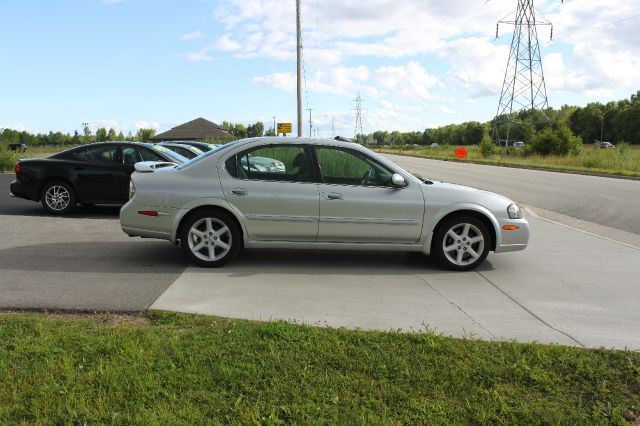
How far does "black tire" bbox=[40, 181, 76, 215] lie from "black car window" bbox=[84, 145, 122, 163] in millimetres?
673

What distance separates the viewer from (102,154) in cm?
1091

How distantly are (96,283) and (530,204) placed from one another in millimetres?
12357

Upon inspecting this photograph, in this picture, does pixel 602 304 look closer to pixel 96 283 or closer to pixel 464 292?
pixel 464 292

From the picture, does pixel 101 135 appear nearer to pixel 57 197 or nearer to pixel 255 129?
pixel 255 129

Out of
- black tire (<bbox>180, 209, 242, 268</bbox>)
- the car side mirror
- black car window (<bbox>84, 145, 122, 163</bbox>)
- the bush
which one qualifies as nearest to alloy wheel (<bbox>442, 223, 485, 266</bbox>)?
the car side mirror

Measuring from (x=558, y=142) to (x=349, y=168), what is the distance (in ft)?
135

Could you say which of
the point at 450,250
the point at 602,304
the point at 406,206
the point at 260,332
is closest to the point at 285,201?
the point at 406,206

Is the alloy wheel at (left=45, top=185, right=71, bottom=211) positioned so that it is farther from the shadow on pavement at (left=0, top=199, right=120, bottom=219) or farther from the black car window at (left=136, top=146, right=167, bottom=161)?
the black car window at (left=136, top=146, right=167, bottom=161)

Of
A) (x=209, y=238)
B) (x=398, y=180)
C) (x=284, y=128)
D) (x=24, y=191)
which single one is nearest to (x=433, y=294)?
(x=398, y=180)

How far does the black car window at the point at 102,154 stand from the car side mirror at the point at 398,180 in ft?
21.5

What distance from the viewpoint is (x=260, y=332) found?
4.06m

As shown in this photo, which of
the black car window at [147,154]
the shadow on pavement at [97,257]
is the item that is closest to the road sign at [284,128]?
the black car window at [147,154]

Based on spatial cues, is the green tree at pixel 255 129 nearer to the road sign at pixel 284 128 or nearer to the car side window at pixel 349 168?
the road sign at pixel 284 128

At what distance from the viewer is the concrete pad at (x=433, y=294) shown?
4.57 meters
